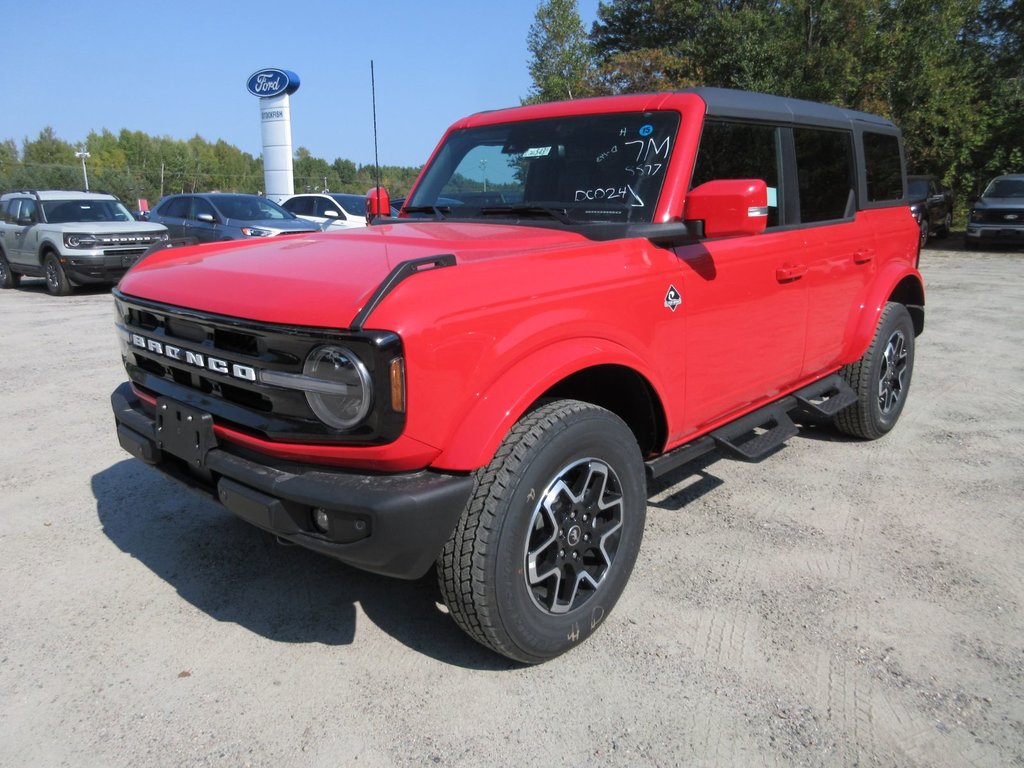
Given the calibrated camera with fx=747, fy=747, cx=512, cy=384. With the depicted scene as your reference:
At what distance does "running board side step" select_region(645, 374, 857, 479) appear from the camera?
10.4ft

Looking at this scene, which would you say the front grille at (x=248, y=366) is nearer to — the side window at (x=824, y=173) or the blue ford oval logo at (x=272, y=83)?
the side window at (x=824, y=173)

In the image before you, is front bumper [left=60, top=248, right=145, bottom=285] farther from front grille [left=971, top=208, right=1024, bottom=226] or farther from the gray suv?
front grille [left=971, top=208, right=1024, bottom=226]

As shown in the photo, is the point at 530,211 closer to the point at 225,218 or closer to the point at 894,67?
the point at 225,218

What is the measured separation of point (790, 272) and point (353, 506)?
98.9 inches

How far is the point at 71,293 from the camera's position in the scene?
12.4 metres

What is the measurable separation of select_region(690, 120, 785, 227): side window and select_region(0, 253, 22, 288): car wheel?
46.7 ft

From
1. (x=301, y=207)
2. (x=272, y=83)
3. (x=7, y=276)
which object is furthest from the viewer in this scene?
(x=272, y=83)

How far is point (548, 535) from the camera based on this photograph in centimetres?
250

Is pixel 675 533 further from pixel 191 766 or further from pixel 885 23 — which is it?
pixel 885 23

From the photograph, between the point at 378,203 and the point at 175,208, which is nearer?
the point at 378,203

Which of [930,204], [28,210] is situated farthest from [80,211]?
[930,204]

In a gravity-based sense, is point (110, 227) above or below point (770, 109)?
below

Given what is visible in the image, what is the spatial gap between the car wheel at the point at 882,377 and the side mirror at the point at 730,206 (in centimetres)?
203

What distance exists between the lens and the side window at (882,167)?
14.7ft
